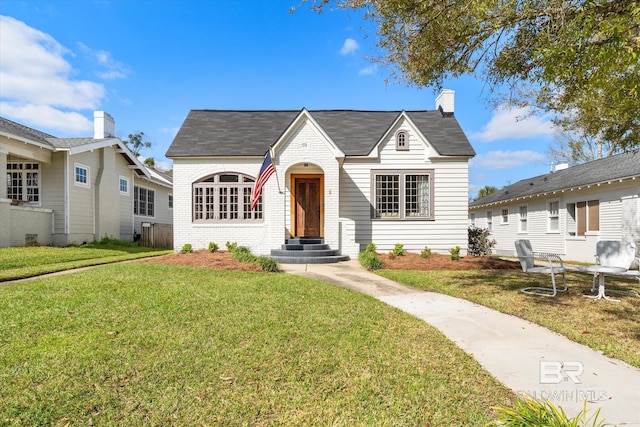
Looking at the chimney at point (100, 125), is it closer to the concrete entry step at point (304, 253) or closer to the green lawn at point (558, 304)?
the concrete entry step at point (304, 253)

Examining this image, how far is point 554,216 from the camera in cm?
1811

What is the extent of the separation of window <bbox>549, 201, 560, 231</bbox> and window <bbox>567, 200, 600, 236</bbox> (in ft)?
2.33

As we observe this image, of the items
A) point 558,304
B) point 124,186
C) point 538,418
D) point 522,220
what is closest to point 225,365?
point 538,418

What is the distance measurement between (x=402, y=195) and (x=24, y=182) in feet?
53.7

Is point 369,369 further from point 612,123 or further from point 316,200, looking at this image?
point 316,200

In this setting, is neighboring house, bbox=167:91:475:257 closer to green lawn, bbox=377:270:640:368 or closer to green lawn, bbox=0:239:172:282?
green lawn, bbox=0:239:172:282

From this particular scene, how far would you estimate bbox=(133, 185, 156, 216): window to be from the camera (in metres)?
21.1

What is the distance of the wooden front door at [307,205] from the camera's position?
14.4 meters

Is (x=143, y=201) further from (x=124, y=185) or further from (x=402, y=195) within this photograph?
(x=402, y=195)

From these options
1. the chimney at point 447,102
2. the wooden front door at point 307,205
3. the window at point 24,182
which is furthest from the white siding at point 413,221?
the window at point 24,182

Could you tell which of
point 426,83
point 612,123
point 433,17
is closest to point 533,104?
point 612,123

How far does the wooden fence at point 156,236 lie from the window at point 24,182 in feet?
16.0

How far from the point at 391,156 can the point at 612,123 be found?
7.05 metres

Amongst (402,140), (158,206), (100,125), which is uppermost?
(100,125)
